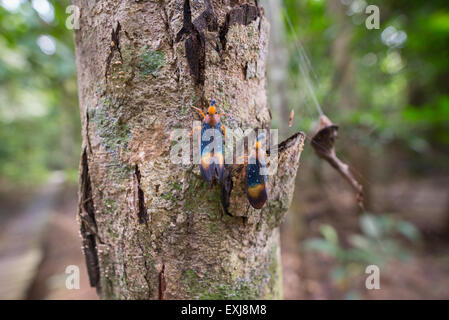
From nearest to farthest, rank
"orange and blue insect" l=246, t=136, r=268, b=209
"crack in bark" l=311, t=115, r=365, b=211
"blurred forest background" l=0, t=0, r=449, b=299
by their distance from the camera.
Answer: "orange and blue insect" l=246, t=136, r=268, b=209
"crack in bark" l=311, t=115, r=365, b=211
"blurred forest background" l=0, t=0, r=449, b=299

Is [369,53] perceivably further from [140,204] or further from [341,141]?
[140,204]

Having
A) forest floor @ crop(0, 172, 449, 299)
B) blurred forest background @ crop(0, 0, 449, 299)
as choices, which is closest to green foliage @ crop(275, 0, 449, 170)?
blurred forest background @ crop(0, 0, 449, 299)

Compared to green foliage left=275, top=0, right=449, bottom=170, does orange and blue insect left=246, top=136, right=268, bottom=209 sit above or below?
below

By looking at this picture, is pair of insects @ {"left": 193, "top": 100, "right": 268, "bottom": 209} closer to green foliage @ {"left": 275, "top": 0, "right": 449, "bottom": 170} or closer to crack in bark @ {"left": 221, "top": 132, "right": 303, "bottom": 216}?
crack in bark @ {"left": 221, "top": 132, "right": 303, "bottom": 216}

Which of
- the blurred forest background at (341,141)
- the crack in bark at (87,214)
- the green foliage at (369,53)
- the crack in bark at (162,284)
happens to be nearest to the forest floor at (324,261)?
the blurred forest background at (341,141)

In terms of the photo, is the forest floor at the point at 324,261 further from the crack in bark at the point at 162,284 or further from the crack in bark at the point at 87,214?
the crack in bark at the point at 87,214
